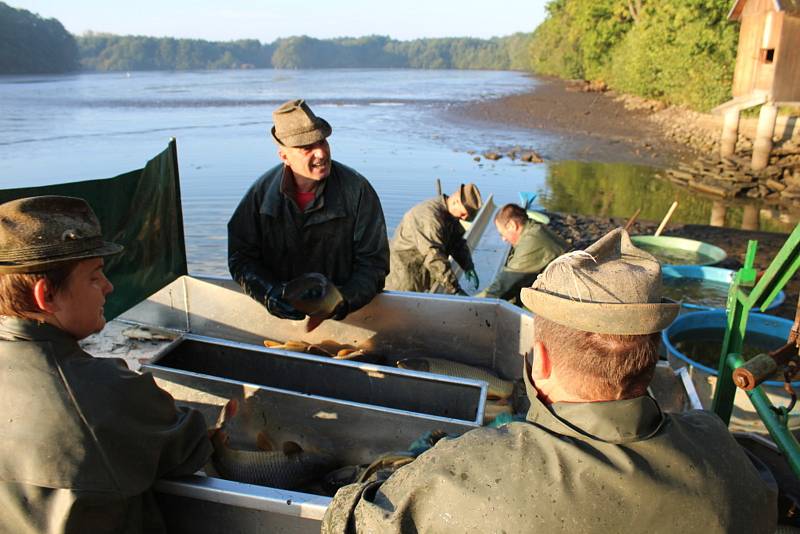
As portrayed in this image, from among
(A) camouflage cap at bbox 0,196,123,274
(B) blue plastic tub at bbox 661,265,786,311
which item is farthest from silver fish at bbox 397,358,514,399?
(B) blue plastic tub at bbox 661,265,786,311

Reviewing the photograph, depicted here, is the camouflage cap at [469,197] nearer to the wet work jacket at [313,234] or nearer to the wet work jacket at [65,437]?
the wet work jacket at [313,234]

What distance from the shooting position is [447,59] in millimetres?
184750

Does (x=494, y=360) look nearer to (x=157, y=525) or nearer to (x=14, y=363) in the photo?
(x=157, y=525)

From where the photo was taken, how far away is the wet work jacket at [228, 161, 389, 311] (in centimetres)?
451

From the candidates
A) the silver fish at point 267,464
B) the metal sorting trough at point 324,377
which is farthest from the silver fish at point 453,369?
the silver fish at point 267,464

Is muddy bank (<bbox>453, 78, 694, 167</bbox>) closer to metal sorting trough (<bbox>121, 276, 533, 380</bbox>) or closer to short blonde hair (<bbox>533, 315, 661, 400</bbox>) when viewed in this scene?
metal sorting trough (<bbox>121, 276, 533, 380</bbox>)

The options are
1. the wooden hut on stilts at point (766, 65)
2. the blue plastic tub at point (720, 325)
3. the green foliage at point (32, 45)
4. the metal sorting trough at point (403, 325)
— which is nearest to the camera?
the metal sorting trough at point (403, 325)

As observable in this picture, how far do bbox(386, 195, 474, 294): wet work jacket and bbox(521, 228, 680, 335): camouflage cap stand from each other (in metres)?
5.46

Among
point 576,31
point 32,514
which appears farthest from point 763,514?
point 576,31

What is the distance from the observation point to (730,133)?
19.4 meters

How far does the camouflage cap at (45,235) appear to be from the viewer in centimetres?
222

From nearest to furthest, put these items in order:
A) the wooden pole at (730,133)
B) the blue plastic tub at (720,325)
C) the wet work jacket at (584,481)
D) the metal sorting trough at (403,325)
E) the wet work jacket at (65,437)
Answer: the wet work jacket at (584,481)
the wet work jacket at (65,437)
the metal sorting trough at (403,325)
the blue plastic tub at (720,325)
the wooden pole at (730,133)

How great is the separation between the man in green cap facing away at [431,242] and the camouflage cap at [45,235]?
511cm

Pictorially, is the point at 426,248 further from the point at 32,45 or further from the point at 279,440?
the point at 32,45
